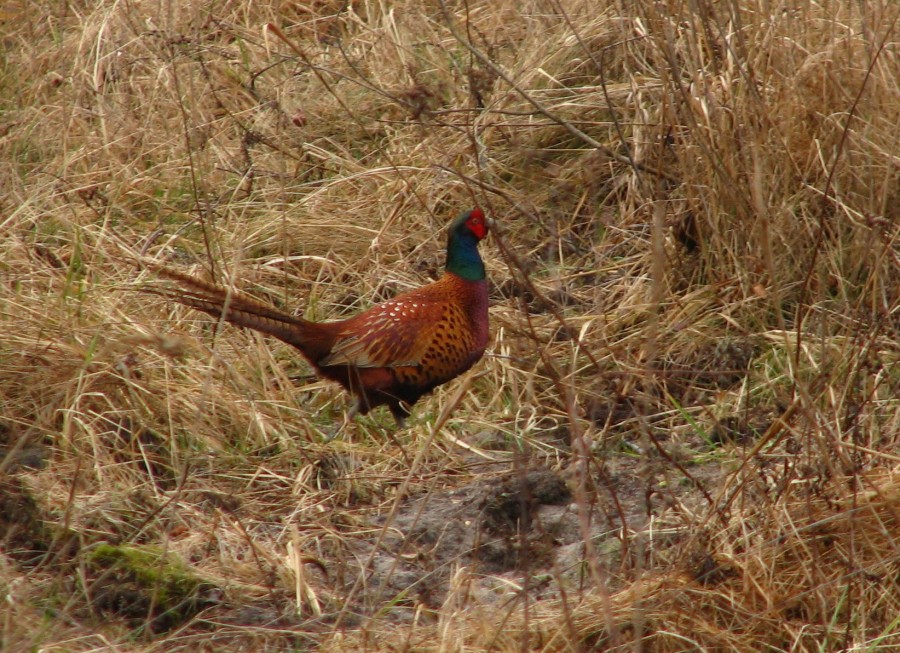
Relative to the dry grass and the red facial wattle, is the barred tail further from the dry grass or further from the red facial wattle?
the red facial wattle

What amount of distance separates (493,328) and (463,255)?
1.26 ft

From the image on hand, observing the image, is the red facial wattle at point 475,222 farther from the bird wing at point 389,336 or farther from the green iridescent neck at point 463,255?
the bird wing at point 389,336

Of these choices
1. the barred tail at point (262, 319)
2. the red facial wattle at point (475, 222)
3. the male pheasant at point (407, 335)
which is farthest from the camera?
the red facial wattle at point (475, 222)

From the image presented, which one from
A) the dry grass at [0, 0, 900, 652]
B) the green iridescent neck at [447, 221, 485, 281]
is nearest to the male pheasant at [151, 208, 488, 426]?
the green iridescent neck at [447, 221, 485, 281]

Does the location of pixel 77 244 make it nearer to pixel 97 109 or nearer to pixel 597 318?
pixel 97 109

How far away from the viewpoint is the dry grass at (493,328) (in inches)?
107

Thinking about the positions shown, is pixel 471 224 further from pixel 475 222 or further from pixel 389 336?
pixel 389 336

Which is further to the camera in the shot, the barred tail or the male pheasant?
the male pheasant

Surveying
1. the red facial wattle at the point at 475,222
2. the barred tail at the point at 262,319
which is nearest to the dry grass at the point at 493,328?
the red facial wattle at the point at 475,222

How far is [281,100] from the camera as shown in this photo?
5.62 meters

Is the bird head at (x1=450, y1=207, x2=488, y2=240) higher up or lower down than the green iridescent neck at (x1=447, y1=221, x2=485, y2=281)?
higher up

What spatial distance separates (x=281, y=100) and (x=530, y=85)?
1.21 m

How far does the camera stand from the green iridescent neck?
4270mm

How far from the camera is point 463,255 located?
4.29 m
